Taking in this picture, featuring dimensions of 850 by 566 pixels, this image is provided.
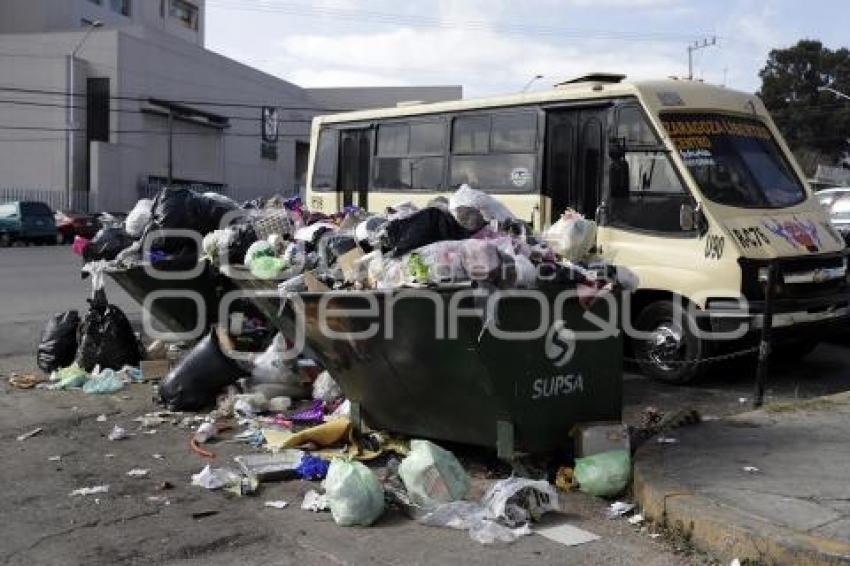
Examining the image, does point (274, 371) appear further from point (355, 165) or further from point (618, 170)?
point (355, 165)

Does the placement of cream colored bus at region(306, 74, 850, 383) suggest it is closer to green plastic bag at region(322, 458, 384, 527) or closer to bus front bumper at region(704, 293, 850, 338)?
bus front bumper at region(704, 293, 850, 338)

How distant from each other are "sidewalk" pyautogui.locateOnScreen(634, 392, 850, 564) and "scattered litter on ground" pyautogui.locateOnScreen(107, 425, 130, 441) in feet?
11.3

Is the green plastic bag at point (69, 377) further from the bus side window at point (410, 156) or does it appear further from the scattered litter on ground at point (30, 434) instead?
the bus side window at point (410, 156)

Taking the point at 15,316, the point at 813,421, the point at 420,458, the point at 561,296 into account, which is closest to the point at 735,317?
the point at 813,421

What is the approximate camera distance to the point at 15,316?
40.6 feet

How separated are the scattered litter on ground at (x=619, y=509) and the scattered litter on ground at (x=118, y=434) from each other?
3.36 m

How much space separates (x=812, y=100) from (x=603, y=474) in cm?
7149

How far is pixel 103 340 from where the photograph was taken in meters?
8.49

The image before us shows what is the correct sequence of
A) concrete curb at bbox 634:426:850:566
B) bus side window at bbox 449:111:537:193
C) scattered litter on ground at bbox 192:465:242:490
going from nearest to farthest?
concrete curb at bbox 634:426:850:566, scattered litter on ground at bbox 192:465:242:490, bus side window at bbox 449:111:537:193

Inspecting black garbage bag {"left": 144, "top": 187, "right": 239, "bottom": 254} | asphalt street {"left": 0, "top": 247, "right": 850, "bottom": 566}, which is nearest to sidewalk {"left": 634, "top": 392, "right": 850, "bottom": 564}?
asphalt street {"left": 0, "top": 247, "right": 850, "bottom": 566}

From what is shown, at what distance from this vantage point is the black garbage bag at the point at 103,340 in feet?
27.8

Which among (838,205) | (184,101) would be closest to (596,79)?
(838,205)

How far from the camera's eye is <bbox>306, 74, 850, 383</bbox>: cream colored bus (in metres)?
7.95

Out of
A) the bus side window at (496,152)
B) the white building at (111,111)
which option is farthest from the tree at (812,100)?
the bus side window at (496,152)
